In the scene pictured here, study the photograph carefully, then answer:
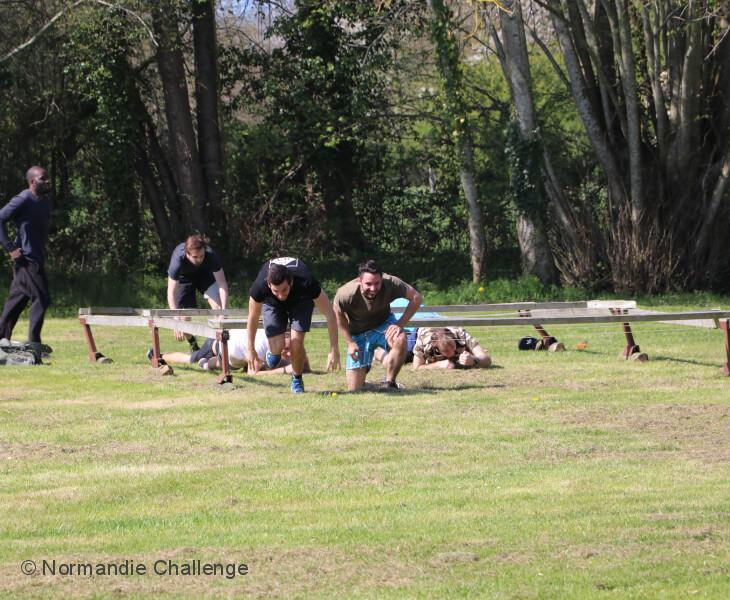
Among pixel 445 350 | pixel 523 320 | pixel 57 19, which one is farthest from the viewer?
pixel 57 19

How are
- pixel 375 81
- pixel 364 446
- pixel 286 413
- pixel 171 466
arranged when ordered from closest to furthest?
1. pixel 171 466
2. pixel 364 446
3. pixel 286 413
4. pixel 375 81

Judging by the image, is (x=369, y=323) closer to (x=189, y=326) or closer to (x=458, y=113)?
(x=189, y=326)

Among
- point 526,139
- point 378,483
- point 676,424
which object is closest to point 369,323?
point 676,424

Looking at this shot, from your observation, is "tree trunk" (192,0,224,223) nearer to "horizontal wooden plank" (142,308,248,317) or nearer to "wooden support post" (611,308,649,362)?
"horizontal wooden plank" (142,308,248,317)

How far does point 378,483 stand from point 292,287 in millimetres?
3929

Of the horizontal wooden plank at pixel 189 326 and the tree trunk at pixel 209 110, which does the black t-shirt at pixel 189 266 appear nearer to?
the horizontal wooden plank at pixel 189 326

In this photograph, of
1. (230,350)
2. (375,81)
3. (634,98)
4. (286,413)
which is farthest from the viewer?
(375,81)

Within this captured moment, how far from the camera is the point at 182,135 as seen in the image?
25.4 m

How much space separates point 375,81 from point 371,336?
14.4 metres

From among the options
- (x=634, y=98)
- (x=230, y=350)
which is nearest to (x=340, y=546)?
(x=230, y=350)

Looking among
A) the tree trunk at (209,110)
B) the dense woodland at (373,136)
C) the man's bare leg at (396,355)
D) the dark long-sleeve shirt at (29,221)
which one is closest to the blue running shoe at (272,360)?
the man's bare leg at (396,355)

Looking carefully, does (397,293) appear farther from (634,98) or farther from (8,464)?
(634,98)

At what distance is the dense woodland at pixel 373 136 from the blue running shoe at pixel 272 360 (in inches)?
447

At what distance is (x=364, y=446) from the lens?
881 centimetres
